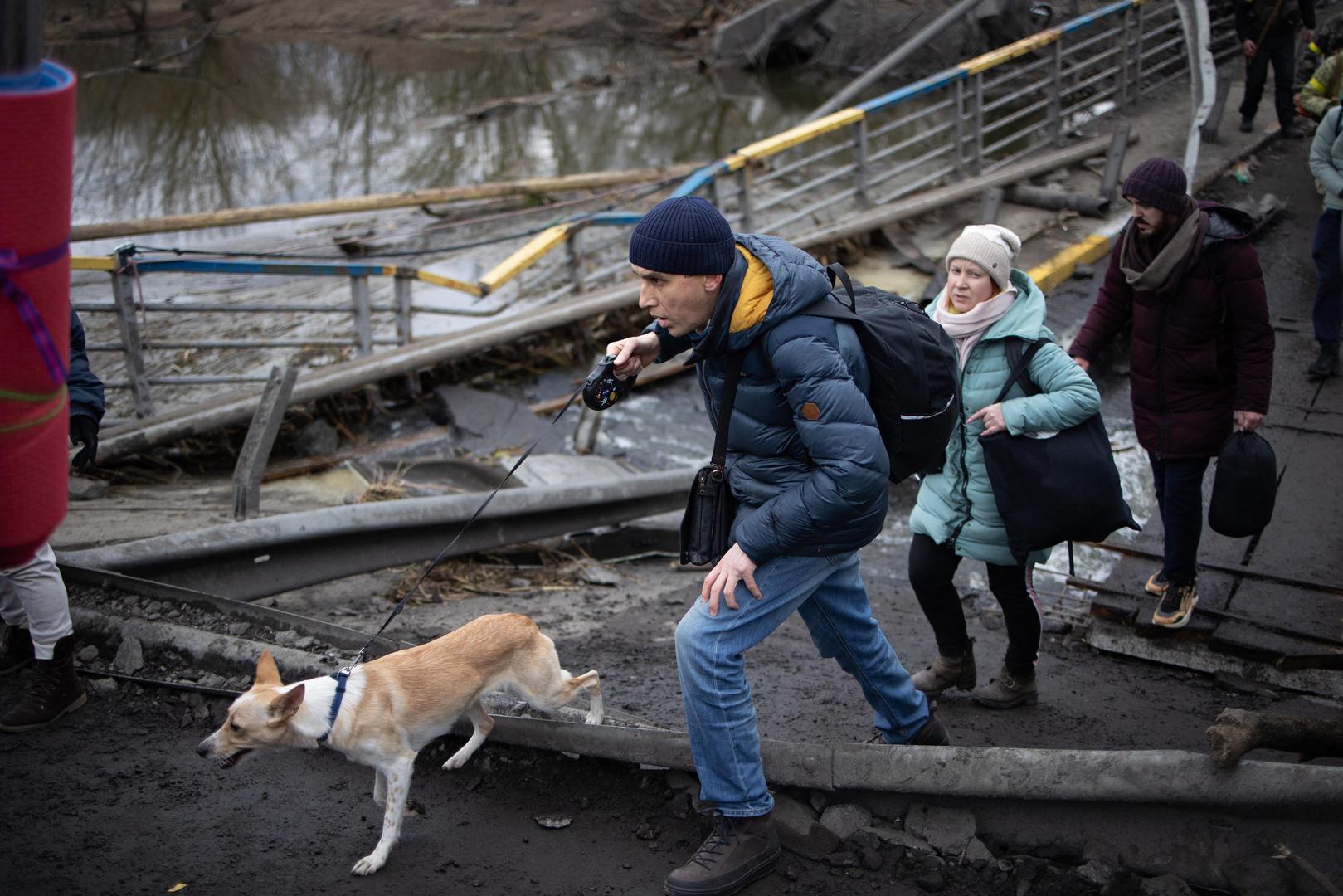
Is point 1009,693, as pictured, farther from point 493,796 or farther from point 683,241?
point 683,241

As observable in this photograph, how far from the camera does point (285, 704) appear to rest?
3.24 m

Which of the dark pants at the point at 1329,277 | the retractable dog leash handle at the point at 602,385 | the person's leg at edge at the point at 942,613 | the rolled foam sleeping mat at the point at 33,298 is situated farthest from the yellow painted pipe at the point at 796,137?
the rolled foam sleeping mat at the point at 33,298

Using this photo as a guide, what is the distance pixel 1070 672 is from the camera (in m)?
4.98

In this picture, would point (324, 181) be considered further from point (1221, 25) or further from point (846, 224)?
point (1221, 25)

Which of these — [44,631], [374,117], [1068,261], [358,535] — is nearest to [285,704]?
[44,631]

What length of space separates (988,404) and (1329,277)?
14.5ft

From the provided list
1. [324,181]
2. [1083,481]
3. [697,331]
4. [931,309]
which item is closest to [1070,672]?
[1083,481]

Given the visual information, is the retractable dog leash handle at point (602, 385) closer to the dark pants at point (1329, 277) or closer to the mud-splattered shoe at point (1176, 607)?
the mud-splattered shoe at point (1176, 607)

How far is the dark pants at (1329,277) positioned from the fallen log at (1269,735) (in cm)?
453

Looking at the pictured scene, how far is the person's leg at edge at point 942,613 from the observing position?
423 cm

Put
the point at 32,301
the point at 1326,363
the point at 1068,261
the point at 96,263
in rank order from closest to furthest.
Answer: the point at 32,301 → the point at 96,263 → the point at 1326,363 → the point at 1068,261

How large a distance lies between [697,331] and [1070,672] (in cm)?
289

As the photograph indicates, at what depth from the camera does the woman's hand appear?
3.93 m

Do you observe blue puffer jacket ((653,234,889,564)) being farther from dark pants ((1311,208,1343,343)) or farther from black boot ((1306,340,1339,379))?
black boot ((1306,340,1339,379))
